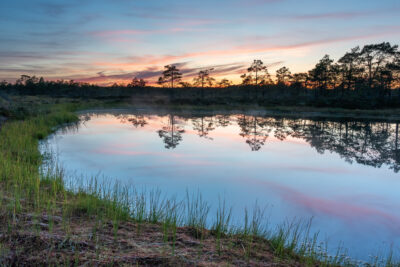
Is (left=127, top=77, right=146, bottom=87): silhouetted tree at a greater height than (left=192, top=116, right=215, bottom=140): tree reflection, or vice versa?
(left=127, top=77, right=146, bottom=87): silhouetted tree

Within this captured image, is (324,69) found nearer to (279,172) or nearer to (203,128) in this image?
(203,128)

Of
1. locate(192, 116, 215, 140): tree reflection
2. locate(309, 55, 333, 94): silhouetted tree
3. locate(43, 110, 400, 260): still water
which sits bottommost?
locate(43, 110, 400, 260): still water

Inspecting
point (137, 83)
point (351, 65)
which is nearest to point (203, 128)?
point (351, 65)

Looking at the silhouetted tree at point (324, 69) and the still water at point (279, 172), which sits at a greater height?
the silhouetted tree at point (324, 69)

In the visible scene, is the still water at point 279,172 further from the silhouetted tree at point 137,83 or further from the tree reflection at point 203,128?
the silhouetted tree at point 137,83

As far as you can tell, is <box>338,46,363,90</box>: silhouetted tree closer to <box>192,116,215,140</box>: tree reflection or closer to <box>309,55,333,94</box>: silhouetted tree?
<box>309,55,333,94</box>: silhouetted tree

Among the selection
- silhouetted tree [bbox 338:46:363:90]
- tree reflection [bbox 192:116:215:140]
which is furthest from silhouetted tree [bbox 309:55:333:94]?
tree reflection [bbox 192:116:215:140]

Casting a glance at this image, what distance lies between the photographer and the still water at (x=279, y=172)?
17.9ft

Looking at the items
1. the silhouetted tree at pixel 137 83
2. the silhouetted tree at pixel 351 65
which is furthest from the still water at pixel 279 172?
the silhouetted tree at pixel 137 83

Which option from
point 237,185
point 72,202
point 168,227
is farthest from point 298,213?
point 72,202

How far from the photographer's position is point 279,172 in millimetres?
9195

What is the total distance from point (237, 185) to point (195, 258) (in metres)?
4.77

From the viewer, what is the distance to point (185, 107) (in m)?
44.2

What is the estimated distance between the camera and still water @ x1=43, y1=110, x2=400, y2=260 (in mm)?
5462
